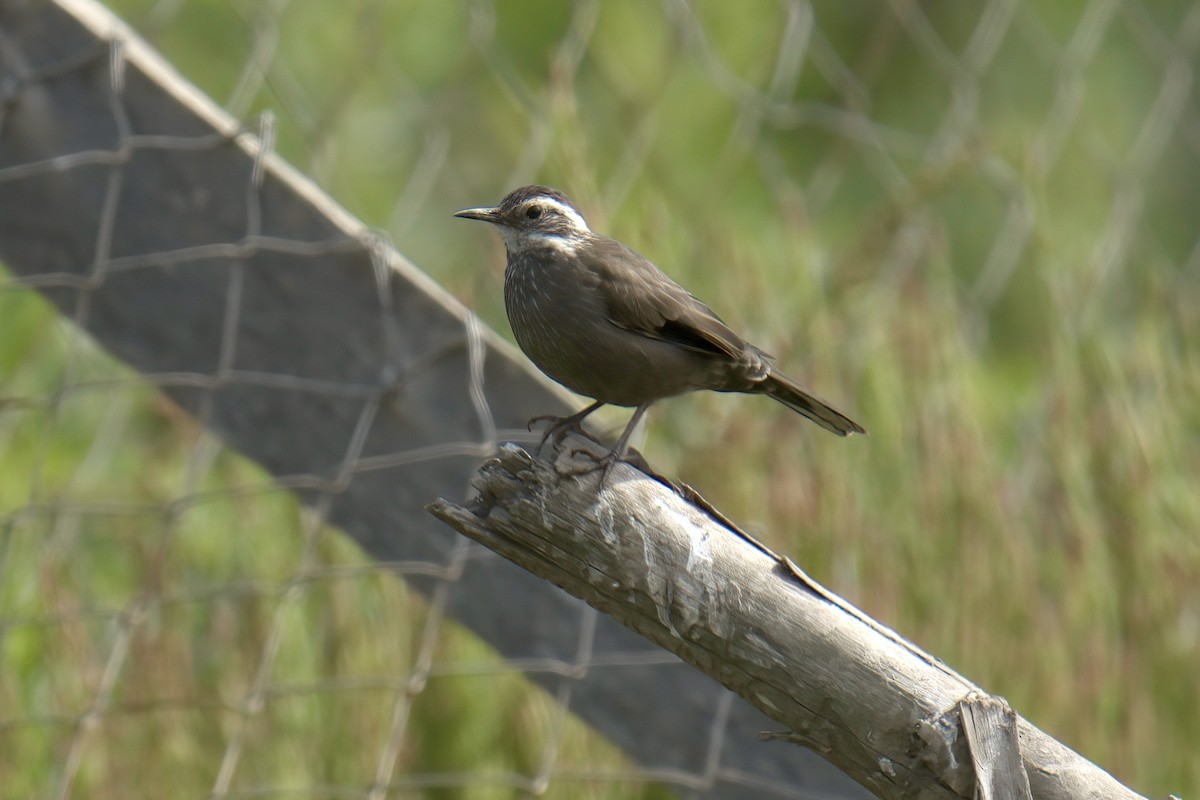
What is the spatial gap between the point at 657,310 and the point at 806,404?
13.2 inches

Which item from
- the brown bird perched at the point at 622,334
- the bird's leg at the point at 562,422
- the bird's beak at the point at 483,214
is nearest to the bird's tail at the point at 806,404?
the brown bird perched at the point at 622,334

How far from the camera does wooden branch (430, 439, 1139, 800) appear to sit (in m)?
1.37

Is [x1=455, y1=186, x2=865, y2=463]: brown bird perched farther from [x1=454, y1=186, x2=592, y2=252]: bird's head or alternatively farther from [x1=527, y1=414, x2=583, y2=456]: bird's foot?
[x1=454, y1=186, x2=592, y2=252]: bird's head

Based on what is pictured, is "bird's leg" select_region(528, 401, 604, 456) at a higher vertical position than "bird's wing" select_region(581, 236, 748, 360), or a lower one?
lower

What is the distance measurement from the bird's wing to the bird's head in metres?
0.22

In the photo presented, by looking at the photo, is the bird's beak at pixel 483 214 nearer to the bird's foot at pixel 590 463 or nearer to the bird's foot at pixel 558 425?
the bird's foot at pixel 558 425

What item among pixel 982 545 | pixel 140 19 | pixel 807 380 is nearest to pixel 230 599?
pixel 807 380

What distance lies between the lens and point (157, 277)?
2154 millimetres

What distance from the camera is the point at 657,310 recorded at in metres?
2.23

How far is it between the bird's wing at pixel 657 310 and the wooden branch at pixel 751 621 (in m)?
0.66

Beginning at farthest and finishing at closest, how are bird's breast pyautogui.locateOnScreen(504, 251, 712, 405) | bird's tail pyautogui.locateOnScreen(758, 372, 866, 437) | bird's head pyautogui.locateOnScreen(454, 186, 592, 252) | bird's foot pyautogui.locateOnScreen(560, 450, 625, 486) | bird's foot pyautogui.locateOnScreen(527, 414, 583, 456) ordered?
1. bird's head pyautogui.locateOnScreen(454, 186, 592, 252)
2. bird's tail pyautogui.locateOnScreen(758, 372, 866, 437)
3. bird's breast pyautogui.locateOnScreen(504, 251, 712, 405)
4. bird's foot pyautogui.locateOnScreen(527, 414, 583, 456)
5. bird's foot pyautogui.locateOnScreen(560, 450, 625, 486)

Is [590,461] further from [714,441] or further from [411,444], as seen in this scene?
[714,441]

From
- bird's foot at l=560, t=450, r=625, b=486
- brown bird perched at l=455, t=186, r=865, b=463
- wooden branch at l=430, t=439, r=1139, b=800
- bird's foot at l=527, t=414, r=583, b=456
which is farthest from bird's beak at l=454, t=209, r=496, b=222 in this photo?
wooden branch at l=430, t=439, r=1139, b=800

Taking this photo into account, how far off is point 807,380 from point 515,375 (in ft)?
3.32
